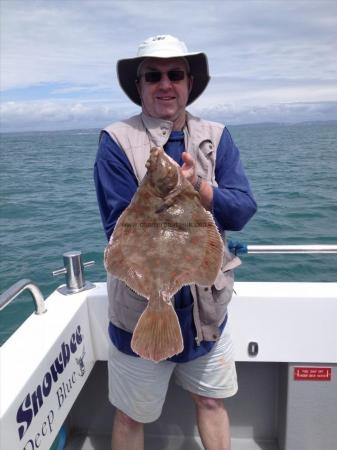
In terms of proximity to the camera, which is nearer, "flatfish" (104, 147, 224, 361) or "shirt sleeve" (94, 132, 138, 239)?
"flatfish" (104, 147, 224, 361)

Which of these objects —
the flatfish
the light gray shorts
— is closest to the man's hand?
the flatfish

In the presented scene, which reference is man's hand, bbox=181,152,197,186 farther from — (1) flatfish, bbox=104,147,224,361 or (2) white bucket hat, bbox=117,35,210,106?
(2) white bucket hat, bbox=117,35,210,106

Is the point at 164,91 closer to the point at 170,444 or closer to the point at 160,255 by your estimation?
the point at 160,255

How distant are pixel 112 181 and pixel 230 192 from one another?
654 mm

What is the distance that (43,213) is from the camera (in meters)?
14.8

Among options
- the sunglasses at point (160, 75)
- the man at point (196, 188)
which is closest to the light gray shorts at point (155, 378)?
the man at point (196, 188)

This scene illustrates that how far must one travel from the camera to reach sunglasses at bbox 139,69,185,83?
A: 245 cm

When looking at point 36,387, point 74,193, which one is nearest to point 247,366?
point 36,387

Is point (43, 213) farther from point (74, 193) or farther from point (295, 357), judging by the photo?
point (295, 357)

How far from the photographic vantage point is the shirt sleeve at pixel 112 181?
2328 millimetres

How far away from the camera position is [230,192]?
92.9 inches

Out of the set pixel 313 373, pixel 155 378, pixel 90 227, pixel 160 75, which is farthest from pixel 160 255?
pixel 90 227

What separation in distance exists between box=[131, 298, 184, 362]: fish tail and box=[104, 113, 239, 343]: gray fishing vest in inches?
11.5

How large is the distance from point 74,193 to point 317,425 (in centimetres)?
1627
